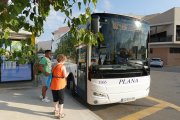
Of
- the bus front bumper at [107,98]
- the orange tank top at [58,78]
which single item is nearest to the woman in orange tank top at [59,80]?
the orange tank top at [58,78]

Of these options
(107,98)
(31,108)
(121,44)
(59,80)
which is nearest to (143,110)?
(107,98)

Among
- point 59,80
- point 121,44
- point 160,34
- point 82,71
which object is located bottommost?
point 59,80

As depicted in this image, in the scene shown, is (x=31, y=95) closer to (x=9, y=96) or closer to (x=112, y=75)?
(x=9, y=96)

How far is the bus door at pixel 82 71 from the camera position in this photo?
7.68 m

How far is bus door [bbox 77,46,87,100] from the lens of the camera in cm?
768

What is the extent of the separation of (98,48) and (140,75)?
1.71m

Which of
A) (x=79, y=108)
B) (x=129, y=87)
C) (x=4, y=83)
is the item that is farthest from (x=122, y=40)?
(x=4, y=83)

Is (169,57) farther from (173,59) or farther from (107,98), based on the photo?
(107,98)

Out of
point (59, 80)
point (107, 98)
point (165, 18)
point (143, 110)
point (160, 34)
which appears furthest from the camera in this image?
point (160, 34)

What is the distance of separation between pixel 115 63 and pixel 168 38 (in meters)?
41.1

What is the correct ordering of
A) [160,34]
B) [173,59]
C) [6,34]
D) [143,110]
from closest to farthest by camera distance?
[6,34] → [143,110] → [173,59] → [160,34]

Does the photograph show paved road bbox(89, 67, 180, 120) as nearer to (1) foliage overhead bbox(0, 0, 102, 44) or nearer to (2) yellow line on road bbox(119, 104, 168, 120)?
Result: (2) yellow line on road bbox(119, 104, 168, 120)

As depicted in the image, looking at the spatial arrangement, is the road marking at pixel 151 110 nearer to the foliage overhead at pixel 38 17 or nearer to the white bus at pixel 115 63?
the white bus at pixel 115 63

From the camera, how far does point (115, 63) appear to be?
755 cm
